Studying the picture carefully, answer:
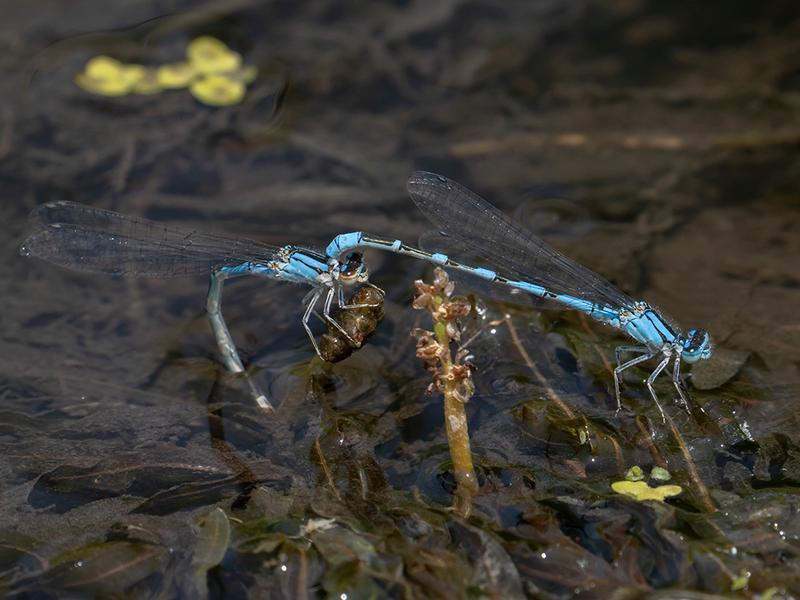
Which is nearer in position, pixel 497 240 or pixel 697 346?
pixel 697 346

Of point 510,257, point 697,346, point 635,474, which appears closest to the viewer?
point 635,474

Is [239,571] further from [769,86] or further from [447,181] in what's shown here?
[769,86]

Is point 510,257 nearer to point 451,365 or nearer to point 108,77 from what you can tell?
point 451,365

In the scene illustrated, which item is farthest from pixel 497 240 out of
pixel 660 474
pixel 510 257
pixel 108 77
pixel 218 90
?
pixel 108 77

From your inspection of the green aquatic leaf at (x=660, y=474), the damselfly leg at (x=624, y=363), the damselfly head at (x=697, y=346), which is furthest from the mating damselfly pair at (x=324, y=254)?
the green aquatic leaf at (x=660, y=474)

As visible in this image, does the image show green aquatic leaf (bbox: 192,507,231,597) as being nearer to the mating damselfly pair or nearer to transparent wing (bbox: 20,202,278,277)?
the mating damselfly pair
